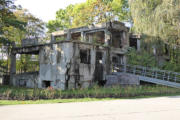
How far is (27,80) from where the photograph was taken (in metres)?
23.0

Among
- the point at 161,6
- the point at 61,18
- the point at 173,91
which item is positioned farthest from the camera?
the point at 61,18

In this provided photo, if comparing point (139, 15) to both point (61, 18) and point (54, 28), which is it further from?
point (61, 18)

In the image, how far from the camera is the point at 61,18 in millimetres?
50375

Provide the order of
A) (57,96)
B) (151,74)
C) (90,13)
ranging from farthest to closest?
(90,13) → (151,74) → (57,96)

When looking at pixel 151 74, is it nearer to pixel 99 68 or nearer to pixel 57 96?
pixel 99 68

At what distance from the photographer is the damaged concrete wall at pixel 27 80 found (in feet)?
71.0

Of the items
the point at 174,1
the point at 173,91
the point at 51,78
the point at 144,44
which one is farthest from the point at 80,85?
the point at 174,1

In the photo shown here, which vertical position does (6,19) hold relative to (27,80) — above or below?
above

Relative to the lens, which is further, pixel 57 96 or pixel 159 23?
pixel 159 23

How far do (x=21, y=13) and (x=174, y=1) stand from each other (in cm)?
2314

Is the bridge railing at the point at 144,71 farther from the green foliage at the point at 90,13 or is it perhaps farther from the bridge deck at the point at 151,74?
the green foliage at the point at 90,13

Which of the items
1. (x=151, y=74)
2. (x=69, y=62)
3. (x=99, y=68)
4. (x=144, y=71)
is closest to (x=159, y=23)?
(x=151, y=74)

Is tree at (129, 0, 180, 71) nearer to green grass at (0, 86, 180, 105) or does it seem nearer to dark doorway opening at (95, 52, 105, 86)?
dark doorway opening at (95, 52, 105, 86)

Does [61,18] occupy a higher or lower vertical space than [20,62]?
higher
